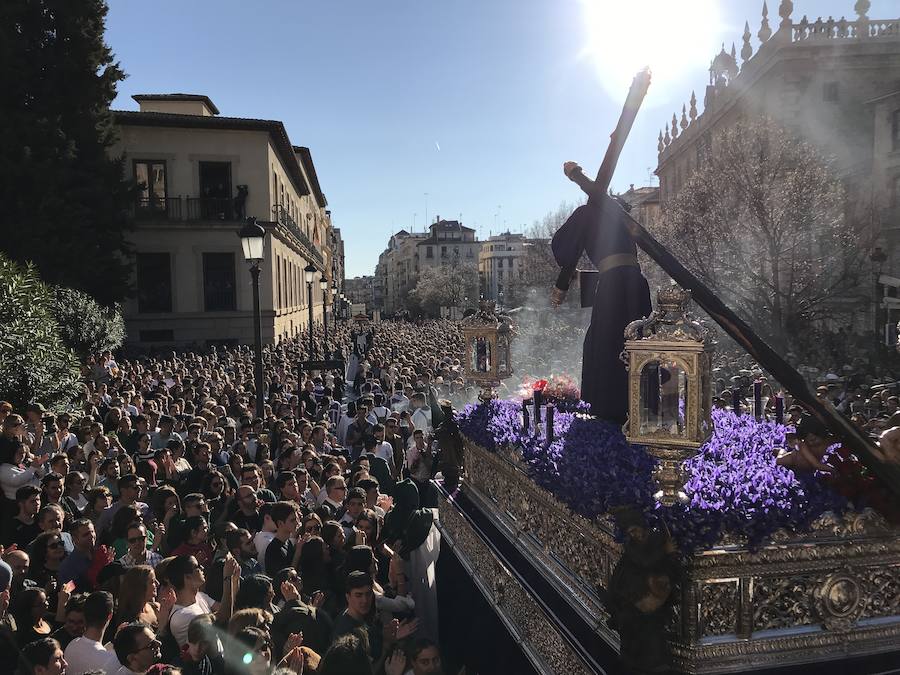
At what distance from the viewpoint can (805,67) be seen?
3900cm

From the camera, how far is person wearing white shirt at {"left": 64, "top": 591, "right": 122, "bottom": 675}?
4230 millimetres

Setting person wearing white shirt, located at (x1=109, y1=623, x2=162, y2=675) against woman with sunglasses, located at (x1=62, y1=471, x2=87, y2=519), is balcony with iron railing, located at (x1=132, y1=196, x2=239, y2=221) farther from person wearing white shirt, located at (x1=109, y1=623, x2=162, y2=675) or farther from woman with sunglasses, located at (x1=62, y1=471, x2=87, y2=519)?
person wearing white shirt, located at (x1=109, y1=623, x2=162, y2=675)

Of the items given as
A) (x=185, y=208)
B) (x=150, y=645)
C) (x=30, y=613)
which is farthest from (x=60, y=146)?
(x=150, y=645)

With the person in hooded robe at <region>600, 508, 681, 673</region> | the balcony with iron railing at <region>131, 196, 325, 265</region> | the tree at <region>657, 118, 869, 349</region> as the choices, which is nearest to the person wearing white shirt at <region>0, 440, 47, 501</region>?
the person in hooded robe at <region>600, 508, 681, 673</region>

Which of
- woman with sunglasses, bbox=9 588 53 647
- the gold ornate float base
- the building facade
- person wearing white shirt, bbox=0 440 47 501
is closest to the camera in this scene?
the gold ornate float base

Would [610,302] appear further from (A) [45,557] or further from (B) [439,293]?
(B) [439,293]

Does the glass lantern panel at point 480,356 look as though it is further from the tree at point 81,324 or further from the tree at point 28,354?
the tree at point 81,324

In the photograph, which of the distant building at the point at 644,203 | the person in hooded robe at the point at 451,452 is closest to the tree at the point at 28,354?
the person in hooded robe at the point at 451,452

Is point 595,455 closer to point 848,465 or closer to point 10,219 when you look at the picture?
point 848,465

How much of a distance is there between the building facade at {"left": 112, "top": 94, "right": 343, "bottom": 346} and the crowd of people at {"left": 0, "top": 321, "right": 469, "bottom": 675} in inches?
930

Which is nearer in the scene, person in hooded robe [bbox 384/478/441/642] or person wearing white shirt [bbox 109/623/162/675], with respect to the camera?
person wearing white shirt [bbox 109/623/162/675]

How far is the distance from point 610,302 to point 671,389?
2447 mm

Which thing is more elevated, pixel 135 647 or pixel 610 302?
pixel 610 302

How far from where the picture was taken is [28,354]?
14008 millimetres
